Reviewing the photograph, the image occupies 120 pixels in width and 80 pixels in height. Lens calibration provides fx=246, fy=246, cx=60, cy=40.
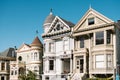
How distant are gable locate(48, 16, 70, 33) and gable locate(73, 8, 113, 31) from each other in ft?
9.29

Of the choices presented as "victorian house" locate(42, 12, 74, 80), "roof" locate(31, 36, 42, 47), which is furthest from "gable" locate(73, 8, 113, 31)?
"roof" locate(31, 36, 42, 47)

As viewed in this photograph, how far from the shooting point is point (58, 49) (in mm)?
43000

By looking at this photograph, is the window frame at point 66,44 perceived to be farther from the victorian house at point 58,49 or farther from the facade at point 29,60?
the facade at point 29,60

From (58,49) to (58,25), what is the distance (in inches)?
166

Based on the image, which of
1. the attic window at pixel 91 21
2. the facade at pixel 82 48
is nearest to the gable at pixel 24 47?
the facade at pixel 82 48

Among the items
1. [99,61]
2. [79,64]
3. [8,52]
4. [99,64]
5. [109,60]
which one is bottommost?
[79,64]

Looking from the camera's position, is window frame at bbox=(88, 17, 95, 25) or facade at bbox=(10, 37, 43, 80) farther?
facade at bbox=(10, 37, 43, 80)

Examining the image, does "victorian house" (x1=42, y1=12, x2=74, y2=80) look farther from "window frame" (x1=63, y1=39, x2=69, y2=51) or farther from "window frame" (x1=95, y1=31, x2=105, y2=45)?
"window frame" (x1=95, y1=31, x2=105, y2=45)

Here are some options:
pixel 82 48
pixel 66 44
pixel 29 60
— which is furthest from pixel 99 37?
pixel 29 60

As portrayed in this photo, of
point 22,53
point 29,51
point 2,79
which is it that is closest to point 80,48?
point 29,51

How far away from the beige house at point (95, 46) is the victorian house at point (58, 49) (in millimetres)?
1830

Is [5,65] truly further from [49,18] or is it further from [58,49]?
[58,49]

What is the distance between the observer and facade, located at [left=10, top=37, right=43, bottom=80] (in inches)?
1953

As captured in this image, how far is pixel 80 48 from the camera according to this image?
38719 mm
